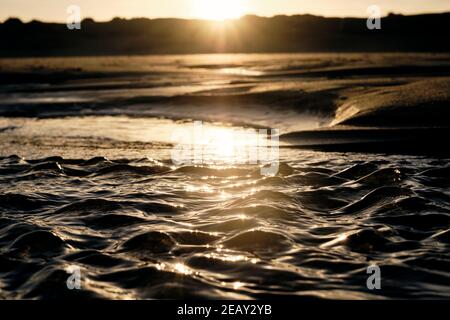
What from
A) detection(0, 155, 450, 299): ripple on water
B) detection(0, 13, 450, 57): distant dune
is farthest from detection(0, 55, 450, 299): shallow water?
detection(0, 13, 450, 57): distant dune

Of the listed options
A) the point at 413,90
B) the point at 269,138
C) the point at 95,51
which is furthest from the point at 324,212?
the point at 95,51

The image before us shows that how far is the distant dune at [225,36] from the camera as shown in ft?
215

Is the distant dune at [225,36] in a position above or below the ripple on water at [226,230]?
above

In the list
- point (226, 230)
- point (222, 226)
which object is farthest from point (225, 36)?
point (226, 230)

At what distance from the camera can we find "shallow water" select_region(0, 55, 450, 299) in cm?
456

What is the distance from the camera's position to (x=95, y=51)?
7119 centimetres

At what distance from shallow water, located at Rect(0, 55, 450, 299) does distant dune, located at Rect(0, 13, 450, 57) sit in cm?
5130

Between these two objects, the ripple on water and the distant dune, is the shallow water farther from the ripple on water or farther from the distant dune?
the distant dune

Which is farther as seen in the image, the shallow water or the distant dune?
the distant dune

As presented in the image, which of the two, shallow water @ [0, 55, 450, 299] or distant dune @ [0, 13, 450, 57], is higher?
distant dune @ [0, 13, 450, 57]

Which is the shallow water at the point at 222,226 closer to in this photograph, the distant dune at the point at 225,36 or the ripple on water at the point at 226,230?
the ripple on water at the point at 226,230

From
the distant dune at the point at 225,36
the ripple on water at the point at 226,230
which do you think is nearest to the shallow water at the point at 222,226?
the ripple on water at the point at 226,230

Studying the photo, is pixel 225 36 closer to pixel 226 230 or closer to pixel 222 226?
pixel 222 226

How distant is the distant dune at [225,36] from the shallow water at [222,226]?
5130 cm
